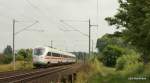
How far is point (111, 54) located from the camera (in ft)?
298

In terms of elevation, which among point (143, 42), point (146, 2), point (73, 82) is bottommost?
point (73, 82)

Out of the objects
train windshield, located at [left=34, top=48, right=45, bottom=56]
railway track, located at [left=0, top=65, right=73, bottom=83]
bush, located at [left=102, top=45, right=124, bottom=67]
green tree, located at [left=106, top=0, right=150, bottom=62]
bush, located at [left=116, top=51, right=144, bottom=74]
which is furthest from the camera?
bush, located at [left=102, top=45, right=124, bottom=67]

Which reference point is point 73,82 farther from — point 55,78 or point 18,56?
point 18,56

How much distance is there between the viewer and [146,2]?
34125mm

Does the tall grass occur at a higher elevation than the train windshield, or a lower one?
lower

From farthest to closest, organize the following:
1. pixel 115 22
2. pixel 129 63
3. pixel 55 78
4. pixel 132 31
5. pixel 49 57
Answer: pixel 129 63 < pixel 49 57 < pixel 115 22 < pixel 132 31 < pixel 55 78

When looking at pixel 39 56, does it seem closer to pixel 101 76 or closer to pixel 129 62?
pixel 101 76

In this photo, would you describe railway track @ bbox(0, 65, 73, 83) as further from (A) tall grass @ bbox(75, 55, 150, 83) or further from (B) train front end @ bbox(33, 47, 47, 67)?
(B) train front end @ bbox(33, 47, 47, 67)

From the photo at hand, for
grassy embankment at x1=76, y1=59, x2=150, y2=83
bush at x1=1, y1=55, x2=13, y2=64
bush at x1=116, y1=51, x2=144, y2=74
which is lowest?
grassy embankment at x1=76, y1=59, x2=150, y2=83

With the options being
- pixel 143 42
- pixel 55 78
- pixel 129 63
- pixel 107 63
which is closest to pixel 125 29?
pixel 143 42

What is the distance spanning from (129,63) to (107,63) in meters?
24.1

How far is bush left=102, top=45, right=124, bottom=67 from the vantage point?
294ft

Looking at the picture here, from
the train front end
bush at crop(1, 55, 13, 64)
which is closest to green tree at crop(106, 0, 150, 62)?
the train front end

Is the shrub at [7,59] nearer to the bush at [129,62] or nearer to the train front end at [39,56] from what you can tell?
the bush at [129,62]
